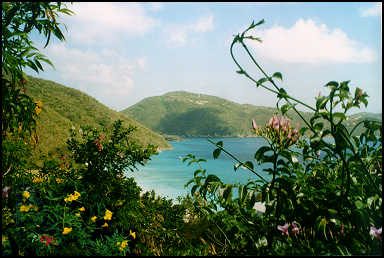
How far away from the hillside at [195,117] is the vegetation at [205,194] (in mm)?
69797

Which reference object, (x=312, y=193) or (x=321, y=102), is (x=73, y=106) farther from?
(x=321, y=102)

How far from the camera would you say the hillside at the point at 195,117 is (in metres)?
80.2

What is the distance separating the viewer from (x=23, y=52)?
2.26m

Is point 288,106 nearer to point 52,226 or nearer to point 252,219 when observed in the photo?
point 252,219

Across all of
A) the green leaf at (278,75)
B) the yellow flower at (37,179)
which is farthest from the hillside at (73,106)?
the green leaf at (278,75)

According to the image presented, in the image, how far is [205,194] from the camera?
5.77 ft

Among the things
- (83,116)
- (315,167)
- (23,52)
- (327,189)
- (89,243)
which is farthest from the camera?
(83,116)

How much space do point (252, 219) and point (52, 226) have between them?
150 cm

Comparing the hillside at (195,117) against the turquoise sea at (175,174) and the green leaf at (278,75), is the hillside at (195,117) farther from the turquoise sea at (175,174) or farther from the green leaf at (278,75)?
the green leaf at (278,75)

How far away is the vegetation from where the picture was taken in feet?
4.68

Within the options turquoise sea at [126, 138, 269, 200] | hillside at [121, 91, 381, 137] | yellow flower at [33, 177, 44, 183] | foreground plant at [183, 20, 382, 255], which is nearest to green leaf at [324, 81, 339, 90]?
foreground plant at [183, 20, 382, 255]

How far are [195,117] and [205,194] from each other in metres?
104

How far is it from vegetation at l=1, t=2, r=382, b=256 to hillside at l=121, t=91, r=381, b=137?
69797 millimetres

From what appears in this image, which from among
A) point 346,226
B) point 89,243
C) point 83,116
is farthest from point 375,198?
point 83,116
